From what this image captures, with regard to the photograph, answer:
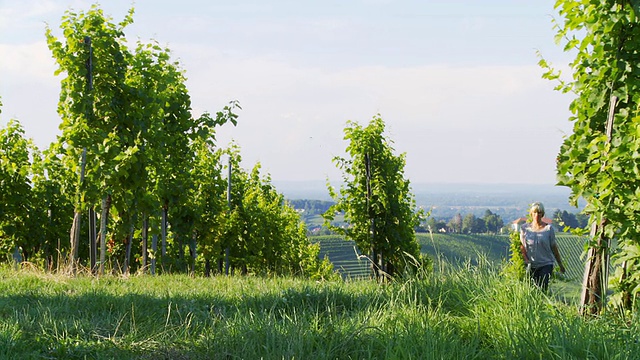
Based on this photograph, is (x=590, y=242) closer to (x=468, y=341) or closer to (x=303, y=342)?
(x=468, y=341)

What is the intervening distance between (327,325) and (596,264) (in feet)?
9.23

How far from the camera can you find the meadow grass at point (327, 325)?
4.26 m

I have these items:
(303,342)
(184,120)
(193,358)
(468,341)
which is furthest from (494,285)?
(184,120)

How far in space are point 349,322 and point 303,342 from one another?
0.74m

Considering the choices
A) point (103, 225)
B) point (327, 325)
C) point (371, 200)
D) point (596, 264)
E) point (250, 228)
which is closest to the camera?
point (327, 325)

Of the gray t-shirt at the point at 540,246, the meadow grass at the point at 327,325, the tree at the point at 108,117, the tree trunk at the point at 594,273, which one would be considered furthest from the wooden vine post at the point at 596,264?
the tree at the point at 108,117

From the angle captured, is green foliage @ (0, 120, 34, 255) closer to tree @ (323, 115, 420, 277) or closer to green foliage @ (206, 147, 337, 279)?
green foliage @ (206, 147, 337, 279)

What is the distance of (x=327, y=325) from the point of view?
4.75m

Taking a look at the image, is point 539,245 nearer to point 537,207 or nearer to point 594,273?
point 537,207

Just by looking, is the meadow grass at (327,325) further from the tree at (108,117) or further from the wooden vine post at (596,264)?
the tree at (108,117)

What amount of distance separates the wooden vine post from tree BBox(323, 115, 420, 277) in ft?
30.2

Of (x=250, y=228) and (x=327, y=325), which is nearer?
(x=327, y=325)

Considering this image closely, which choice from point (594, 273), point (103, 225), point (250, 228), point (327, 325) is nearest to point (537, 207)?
point (594, 273)

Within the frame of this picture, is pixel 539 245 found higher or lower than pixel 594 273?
higher
